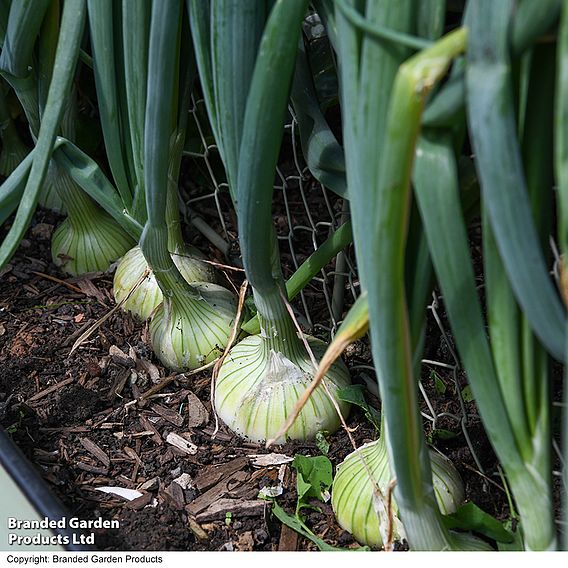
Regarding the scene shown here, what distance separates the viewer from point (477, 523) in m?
0.92

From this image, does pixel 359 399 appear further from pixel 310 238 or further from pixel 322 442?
pixel 310 238

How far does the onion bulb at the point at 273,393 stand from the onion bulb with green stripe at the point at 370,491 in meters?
0.12

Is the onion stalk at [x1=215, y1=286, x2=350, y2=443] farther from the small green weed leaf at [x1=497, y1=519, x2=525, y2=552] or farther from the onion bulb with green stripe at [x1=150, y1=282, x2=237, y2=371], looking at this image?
the small green weed leaf at [x1=497, y1=519, x2=525, y2=552]

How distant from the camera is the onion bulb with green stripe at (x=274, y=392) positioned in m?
1.16

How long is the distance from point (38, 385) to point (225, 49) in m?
0.72

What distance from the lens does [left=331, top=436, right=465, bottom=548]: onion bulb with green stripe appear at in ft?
3.29

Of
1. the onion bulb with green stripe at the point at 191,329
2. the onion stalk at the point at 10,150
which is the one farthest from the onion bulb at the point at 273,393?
the onion stalk at the point at 10,150

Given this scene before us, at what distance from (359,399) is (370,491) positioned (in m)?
0.18

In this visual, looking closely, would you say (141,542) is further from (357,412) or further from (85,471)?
(357,412)

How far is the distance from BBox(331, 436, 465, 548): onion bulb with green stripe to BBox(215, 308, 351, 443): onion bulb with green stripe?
0.12 m

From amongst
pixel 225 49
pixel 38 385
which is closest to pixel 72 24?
pixel 225 49

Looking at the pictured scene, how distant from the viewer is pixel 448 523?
938 millimetres

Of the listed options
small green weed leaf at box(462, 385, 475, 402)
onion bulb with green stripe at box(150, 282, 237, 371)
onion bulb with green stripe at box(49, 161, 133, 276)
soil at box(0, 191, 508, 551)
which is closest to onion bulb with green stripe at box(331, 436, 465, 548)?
soil at box(0, 191, 508, 551)
